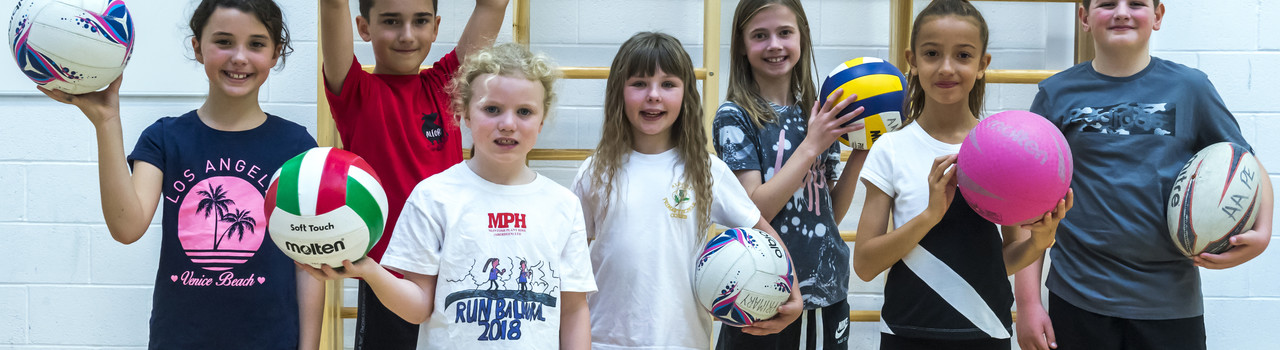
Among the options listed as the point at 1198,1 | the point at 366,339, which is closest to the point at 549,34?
the point at 366,339

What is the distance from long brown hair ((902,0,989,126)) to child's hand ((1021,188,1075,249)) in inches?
13.1

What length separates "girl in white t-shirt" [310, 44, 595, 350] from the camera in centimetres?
143

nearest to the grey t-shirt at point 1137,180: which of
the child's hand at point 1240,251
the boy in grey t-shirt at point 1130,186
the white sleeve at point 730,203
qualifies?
the boy in grey t-shirt at point 1130,186

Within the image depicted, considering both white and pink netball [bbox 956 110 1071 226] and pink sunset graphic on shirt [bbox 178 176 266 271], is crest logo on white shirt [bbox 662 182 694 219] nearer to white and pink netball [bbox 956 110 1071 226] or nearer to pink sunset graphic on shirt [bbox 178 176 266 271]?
white and pink netball [bbox 956 110 1071 226]

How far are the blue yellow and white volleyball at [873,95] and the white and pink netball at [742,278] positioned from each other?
0.36m

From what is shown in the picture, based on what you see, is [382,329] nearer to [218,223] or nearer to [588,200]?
[218,223]

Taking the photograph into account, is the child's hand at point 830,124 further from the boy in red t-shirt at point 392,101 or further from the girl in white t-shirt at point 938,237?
the boy in red t-shirt at point 392,101

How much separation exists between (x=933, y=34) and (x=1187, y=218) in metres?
0.57

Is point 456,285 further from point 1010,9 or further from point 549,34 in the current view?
point 1010,9

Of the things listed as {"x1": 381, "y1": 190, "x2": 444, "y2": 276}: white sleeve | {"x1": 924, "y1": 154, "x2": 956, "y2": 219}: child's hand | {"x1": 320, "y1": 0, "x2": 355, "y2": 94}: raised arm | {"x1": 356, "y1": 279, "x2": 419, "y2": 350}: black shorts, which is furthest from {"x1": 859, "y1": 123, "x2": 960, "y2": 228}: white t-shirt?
{"x1": 320, "y1": 0, "x2": 355, "y2": 94}: raised arm

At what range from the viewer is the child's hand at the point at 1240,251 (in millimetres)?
1595

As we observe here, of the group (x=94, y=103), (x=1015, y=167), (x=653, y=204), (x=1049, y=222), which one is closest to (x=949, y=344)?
(x=1049, y=222)

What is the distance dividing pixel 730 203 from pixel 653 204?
6.4 inches

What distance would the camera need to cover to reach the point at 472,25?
1977 millimetres
